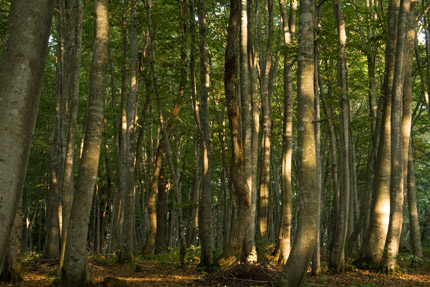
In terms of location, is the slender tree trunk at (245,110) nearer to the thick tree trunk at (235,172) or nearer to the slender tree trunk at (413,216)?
the thick tree trunk at (235,172)

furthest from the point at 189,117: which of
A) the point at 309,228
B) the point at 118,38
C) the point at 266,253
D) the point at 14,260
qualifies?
the point at 309,228

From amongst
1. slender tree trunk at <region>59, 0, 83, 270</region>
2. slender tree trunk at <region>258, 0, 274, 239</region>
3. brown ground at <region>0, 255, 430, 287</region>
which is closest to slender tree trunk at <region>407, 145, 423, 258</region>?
brown ground at <region>0, 255, 430, 287</region>

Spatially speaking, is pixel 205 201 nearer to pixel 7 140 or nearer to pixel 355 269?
pixel 355 269

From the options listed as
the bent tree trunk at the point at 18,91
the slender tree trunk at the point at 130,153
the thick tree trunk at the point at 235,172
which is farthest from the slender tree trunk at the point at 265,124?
the bent tree trunk at the point at 18,91

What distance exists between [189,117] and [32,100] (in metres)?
18.1

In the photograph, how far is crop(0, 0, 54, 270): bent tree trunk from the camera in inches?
133

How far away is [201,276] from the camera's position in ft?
33.3

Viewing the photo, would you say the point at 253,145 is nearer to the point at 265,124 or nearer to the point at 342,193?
the point at 265,124

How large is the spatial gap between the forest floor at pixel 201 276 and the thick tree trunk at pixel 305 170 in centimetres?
194

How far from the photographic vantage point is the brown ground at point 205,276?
28.6ft

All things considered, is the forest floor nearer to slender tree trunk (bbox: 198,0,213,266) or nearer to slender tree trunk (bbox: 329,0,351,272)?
slender tree trunk (bbox: 329,0,351,272)

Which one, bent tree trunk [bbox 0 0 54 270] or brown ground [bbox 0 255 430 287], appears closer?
bent tree trunk [bbox 0 0 54 270]

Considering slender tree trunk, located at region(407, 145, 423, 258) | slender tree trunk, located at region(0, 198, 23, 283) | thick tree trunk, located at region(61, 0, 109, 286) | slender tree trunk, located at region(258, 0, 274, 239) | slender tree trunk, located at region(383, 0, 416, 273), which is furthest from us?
slender tree trunk, located at region(407, 145, 423, 258)

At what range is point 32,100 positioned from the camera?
360 cm
